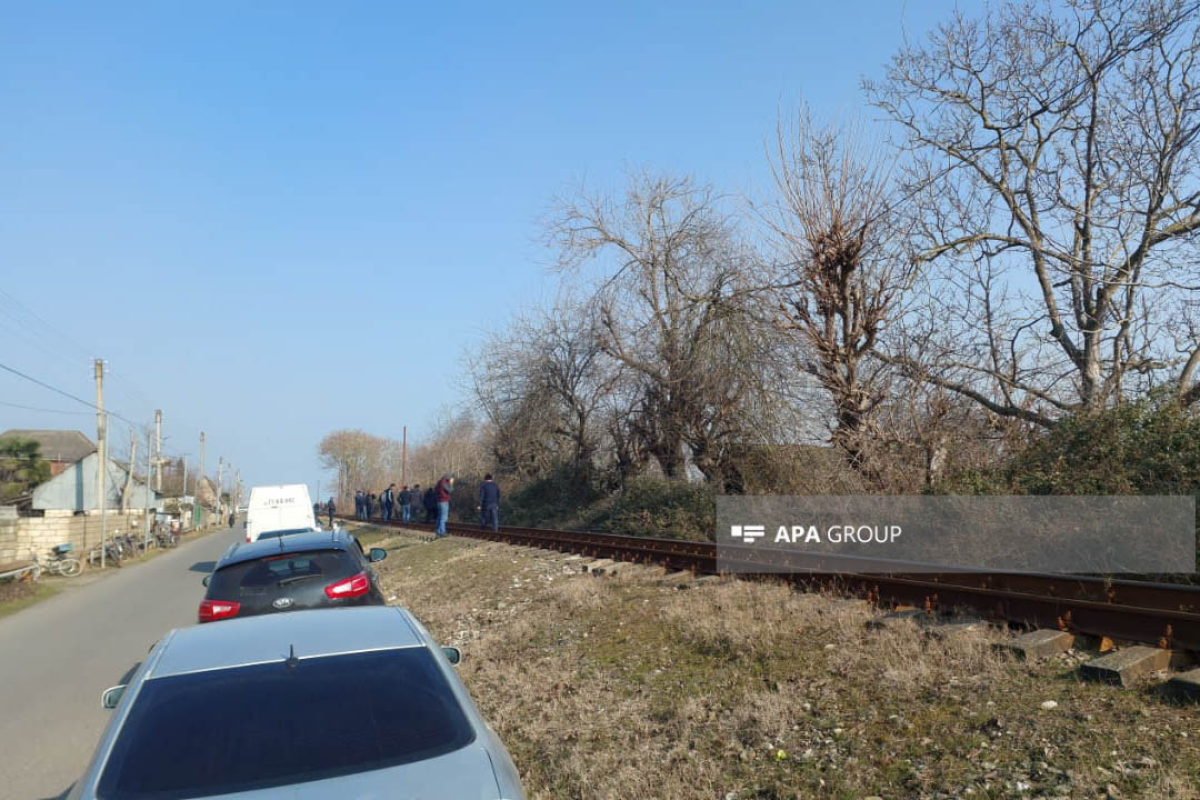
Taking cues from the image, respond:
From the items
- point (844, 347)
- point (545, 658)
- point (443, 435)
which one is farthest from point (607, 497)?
point (443, 435)

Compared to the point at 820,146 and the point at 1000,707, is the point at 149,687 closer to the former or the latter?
the point at 1000,707

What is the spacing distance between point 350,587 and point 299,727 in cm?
584

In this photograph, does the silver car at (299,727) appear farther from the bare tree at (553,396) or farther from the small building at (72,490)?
the small building at (72,490)

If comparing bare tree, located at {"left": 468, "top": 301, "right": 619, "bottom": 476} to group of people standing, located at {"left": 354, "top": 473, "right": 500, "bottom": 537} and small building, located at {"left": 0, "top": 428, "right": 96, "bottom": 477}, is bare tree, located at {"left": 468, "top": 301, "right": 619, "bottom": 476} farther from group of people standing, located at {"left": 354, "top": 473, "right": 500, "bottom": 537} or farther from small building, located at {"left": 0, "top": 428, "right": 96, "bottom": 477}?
small building, located at {"left": 0, "top": 428, "right": 96, "bottom": 477}

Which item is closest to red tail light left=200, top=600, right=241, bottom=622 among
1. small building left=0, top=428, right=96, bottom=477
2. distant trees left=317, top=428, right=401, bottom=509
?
small building left=0, top=428, right=96, bottom=477

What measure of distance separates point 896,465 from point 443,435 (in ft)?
217

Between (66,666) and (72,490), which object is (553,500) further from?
(72,490)

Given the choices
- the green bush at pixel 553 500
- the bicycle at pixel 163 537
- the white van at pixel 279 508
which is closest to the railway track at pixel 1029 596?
the white van at pixel 279 508

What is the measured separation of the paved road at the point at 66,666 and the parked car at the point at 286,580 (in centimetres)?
168

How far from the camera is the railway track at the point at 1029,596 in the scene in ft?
23.2

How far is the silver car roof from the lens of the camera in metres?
3.65

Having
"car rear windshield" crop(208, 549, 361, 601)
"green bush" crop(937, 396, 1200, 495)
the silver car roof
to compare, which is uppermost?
"green bush" crop(937, 396, 1200, 495)

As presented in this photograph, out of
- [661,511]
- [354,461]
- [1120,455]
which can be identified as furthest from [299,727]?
[354,461]

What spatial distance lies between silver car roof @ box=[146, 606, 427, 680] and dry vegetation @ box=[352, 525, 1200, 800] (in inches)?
93.9
